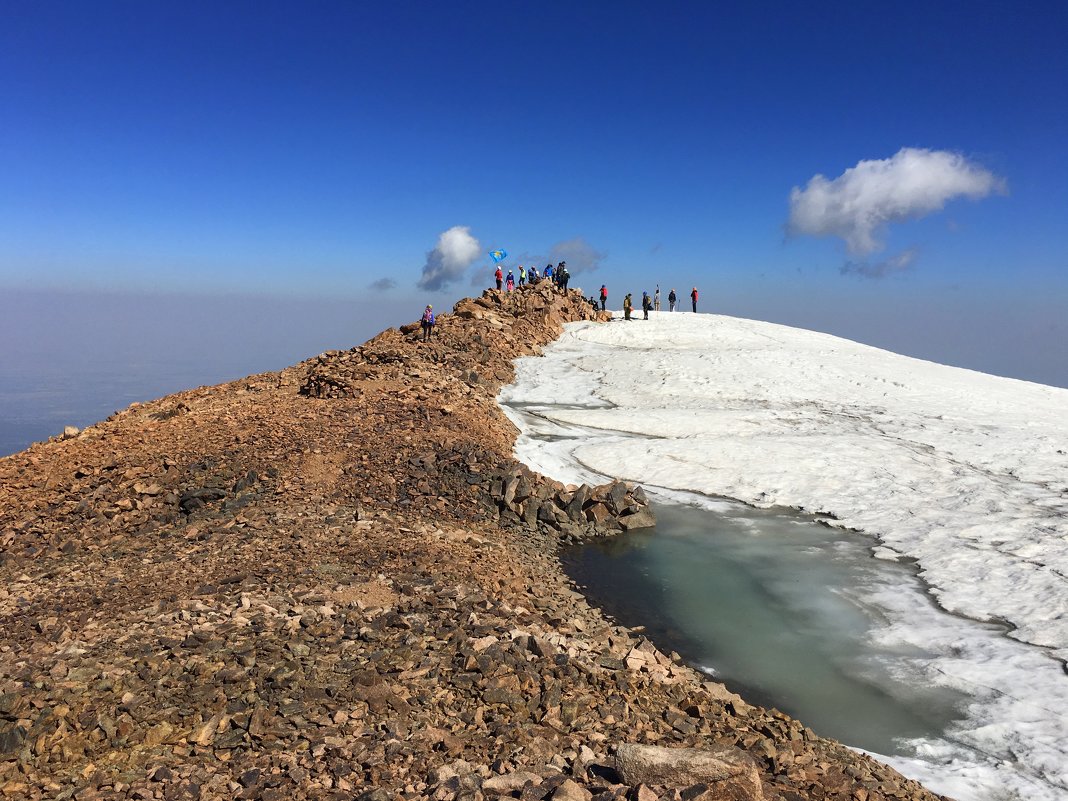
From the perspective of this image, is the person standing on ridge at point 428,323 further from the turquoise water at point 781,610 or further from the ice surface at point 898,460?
the turquoise water at point 781,610

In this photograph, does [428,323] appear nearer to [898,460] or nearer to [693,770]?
[898,460]

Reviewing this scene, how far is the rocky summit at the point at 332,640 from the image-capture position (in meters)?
6.12

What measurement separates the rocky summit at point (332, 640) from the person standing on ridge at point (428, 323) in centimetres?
1149

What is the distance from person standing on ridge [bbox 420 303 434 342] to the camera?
30141 millimetres

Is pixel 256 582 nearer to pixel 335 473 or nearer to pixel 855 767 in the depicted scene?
pixel 335 473

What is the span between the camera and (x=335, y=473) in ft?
54.0

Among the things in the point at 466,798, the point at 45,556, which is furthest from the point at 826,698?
the point at 45,556

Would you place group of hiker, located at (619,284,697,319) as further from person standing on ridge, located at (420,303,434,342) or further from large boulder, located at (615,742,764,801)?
large boulder, located at (615,742,764,801)

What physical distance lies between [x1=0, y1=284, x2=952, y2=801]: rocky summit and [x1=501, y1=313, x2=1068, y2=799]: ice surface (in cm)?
287

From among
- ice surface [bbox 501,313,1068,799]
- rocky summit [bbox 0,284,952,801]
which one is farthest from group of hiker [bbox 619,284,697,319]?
rocky summit [bbox 0,284,952,801]

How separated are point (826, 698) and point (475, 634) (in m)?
5.41

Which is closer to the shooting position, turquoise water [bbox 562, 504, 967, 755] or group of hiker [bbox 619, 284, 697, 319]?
turquoise water [bbox 562, 504, 967, 755]

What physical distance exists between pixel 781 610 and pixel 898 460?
35.0ft

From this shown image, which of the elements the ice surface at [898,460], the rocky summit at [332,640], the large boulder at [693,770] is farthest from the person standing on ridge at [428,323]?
the large boulder at [693,770]
